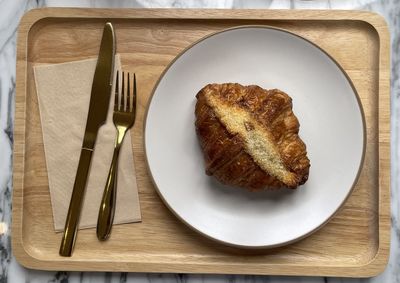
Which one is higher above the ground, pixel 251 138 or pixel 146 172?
pixel 251 138

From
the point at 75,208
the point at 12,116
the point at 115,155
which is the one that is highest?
the point at 12,116

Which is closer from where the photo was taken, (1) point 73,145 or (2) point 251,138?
(2) point 251,138

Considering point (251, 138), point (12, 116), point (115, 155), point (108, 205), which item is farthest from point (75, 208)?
point (251, 138)

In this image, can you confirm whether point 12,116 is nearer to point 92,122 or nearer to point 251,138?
point 92,122

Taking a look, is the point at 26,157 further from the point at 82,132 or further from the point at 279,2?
the point at 279,2

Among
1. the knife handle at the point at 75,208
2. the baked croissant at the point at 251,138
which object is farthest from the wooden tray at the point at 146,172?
the baked croissant at the point at 251,138

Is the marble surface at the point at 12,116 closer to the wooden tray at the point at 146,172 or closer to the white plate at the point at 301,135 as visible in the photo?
the wooden tray at the point at 146,172
